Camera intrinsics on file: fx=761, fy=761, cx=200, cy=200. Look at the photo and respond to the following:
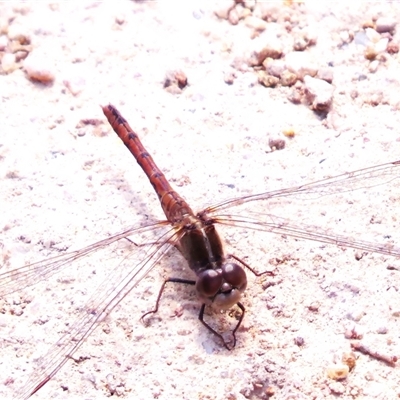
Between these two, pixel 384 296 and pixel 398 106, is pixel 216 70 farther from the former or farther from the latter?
pixel 384 296

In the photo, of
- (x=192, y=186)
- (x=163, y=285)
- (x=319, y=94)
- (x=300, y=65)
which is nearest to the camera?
(x=163, y=285)

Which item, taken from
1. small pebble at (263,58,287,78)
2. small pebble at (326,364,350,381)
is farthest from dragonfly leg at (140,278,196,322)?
small pebble at (263,58,287,78)

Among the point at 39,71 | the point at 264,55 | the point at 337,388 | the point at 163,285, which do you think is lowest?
the point at 337,388

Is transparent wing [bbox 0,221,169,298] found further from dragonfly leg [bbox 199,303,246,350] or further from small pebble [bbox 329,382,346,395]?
small pebble [bbox 329,382,346,395]

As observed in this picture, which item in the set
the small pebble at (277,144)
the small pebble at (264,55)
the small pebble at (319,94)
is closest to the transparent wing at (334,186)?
the small pebble at (277,144)

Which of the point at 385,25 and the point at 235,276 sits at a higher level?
the point at 385,25

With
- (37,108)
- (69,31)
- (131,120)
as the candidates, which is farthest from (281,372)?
(69,31)

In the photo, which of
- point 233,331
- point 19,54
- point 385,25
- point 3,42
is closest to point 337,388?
point 233,331

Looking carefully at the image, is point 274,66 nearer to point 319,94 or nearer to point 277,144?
point 319,94
